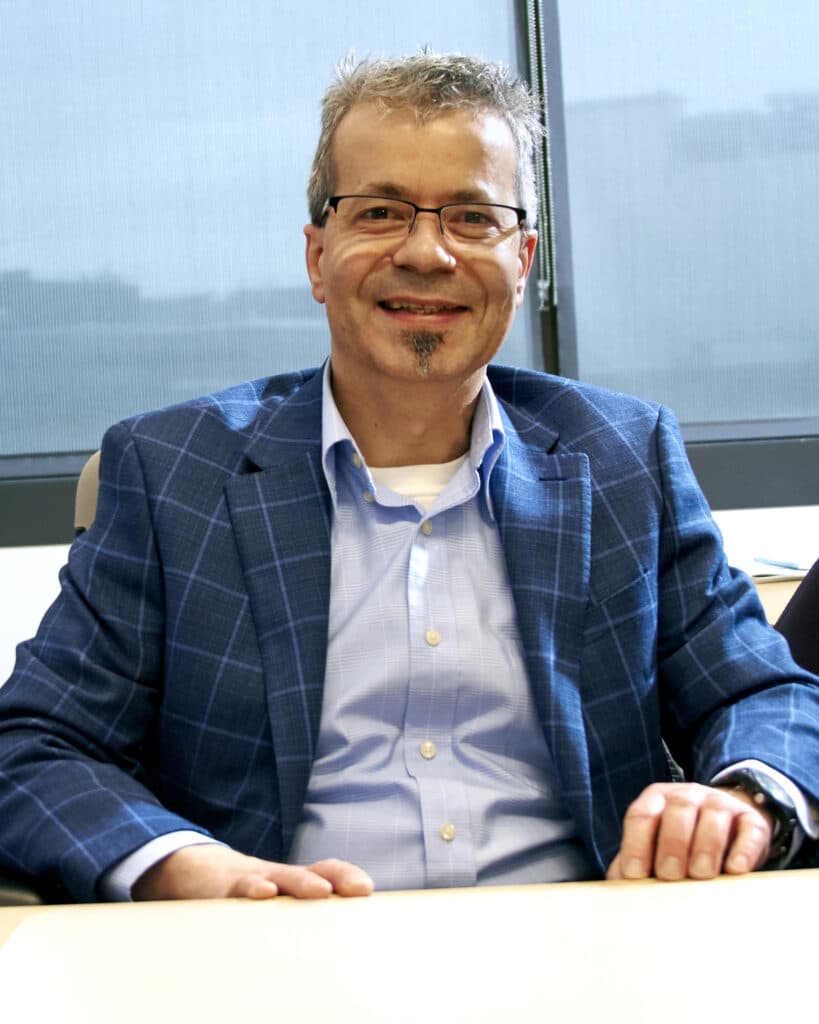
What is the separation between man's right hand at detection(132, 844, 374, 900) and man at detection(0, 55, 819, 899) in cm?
5

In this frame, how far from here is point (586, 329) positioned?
314 centimetres

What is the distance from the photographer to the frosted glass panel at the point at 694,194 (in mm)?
3090

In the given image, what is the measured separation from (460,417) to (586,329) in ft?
5.28

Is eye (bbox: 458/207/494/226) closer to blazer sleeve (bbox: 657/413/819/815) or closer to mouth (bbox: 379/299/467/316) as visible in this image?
mouth (bbox: 379/299/467/316)

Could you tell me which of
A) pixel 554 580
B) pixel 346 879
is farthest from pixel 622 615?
pixel 346 879

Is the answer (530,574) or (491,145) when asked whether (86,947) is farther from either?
(491,145)

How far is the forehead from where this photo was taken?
59.5 inches

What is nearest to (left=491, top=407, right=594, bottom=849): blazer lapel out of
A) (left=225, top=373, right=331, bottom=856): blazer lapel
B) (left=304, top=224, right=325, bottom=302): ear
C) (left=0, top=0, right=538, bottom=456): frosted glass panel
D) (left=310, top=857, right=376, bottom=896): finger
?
(left=225, top=373, right=331, bottom=856): blazer lapel

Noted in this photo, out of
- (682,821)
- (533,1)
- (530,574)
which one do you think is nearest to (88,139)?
(533,1)

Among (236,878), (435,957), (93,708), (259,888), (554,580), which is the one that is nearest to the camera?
(435,957)

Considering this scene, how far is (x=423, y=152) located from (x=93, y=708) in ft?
2.38

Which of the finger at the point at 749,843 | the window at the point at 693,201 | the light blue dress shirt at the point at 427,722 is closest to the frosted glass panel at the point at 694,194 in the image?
the window at the point at 693,201

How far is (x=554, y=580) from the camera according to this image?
146cm

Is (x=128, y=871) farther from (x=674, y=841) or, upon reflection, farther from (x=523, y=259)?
(x=523, y=259)
